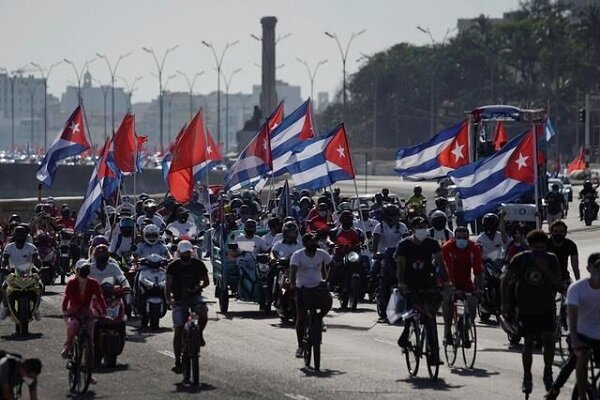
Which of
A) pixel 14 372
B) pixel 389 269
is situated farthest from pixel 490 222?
pixel 14 372

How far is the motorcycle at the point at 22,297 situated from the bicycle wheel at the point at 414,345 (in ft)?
21.2

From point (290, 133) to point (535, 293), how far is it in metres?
19.0

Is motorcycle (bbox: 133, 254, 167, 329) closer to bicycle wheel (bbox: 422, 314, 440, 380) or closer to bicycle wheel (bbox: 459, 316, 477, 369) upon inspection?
bicycle wheel (bbox: 459, 316, 477, 369)

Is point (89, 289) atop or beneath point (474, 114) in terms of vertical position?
beneath

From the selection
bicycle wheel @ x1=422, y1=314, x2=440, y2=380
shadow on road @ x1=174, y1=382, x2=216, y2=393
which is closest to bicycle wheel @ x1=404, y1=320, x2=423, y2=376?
bicycle wheel @ x1=422, y1=314, x2=440, y2=380

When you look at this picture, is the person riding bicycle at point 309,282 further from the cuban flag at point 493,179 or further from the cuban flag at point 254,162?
the cuban flag at point 254,162

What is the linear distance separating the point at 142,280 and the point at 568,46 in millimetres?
108986

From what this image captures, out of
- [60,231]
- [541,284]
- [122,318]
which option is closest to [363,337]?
[122,318]

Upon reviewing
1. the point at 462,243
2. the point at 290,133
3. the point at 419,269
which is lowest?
the point at 419,269

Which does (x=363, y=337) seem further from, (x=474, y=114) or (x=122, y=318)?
(x=474, y=114)

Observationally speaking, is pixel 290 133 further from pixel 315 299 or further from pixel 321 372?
pixel 321 372

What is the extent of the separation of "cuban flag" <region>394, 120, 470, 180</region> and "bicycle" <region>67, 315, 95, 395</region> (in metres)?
19.2

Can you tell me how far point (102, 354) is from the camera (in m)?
19.3

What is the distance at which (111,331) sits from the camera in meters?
19.2
